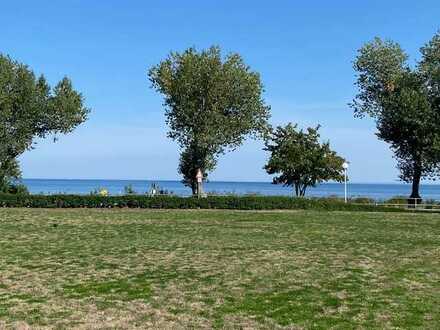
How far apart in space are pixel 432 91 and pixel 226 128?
19.7m

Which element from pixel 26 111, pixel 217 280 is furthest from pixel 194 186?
pixel 217 280

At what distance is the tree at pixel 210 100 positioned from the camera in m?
56.4

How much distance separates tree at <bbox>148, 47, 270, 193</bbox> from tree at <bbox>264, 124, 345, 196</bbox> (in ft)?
30.0

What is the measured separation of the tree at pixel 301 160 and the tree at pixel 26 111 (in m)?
22.5

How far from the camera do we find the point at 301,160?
66875 mm

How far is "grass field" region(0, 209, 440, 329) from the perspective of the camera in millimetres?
9680

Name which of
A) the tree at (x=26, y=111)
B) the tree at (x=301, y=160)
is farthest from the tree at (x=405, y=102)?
the tree at (x=26, y=111)

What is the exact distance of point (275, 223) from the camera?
3105 centimetres

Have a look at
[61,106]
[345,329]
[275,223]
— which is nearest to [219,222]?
[275,223]

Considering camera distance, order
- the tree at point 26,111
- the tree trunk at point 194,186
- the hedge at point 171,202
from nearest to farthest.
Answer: the hedge at point 171,202
the tree at point 26,111
the tree trunk at point 194,186

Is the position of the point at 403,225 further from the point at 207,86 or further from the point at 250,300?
the point at 207,86

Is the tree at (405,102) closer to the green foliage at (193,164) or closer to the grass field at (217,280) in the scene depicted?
the green foliage at (193,164)

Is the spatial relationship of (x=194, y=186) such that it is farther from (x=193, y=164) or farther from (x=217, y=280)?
(x=217, y=280)

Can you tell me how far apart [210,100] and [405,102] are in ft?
58.4
